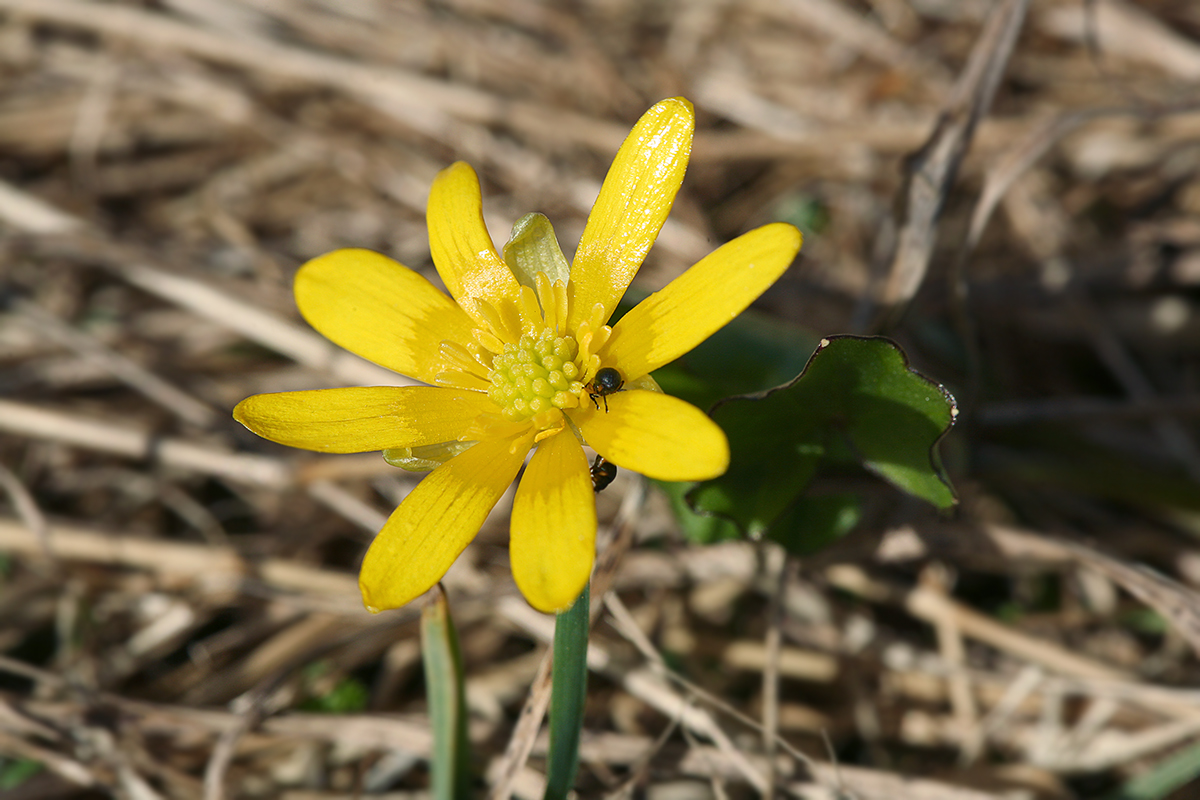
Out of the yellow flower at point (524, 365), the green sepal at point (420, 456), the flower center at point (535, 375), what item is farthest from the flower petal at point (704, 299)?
the green sepal at point (420, 456)

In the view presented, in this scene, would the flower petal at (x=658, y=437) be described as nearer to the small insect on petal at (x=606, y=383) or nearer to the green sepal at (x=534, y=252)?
the small insect on petal at (x=606, y=383)

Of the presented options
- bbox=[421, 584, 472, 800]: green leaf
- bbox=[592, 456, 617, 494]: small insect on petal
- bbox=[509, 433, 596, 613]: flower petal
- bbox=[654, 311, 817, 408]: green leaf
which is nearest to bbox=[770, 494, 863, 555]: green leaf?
bbox=[654, 311, 817, 408]: green leaf

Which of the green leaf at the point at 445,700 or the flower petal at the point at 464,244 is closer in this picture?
the green leaf at the point at 445,700

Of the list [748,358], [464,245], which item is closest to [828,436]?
[748,358]

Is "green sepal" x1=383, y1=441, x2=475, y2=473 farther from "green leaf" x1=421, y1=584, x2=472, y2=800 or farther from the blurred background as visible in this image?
the blurred background

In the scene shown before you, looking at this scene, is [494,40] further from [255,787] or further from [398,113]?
[255,787]

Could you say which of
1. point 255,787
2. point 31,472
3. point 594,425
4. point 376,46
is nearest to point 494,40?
point 376,46
